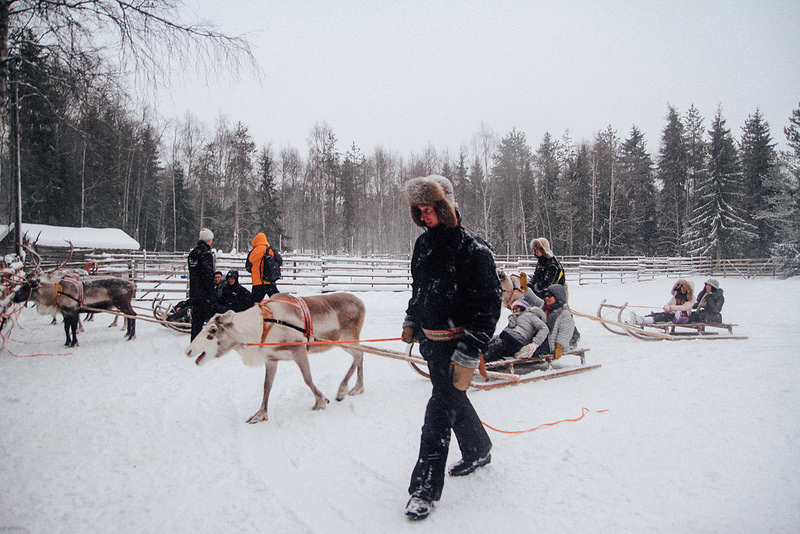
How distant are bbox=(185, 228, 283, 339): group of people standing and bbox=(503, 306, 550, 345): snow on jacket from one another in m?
4.19

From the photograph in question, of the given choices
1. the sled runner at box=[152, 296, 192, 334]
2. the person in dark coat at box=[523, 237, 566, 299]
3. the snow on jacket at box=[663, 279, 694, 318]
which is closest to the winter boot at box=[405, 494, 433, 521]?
the person in dark coat at box=[523, 237, 566, 299]

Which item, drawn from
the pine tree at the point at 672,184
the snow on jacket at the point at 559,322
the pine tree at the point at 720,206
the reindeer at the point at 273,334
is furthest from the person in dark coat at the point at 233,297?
the pine tree at the point at 672,184

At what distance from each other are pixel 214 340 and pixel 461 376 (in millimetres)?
2503

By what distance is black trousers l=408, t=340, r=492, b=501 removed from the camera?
2.22 m

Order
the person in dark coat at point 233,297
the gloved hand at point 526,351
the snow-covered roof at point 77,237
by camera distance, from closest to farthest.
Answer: the gloved hand at point 526,351
the person in dark coat at point 233,297
the snow-covered roof at point 77,237

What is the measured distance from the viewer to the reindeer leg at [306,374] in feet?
12.3

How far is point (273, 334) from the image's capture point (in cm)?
367

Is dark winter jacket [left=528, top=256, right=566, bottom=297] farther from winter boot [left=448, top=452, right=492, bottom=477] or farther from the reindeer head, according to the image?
the reindeer head

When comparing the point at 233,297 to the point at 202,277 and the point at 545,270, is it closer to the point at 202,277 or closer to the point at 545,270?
the point at 202,277

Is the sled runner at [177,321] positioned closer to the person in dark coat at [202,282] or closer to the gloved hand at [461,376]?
the person in dark coat at [202,282]

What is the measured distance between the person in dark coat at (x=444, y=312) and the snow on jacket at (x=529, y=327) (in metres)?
2.80

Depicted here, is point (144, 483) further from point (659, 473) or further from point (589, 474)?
point (659, 473)

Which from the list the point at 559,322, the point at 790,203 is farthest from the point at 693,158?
the point at 559,322

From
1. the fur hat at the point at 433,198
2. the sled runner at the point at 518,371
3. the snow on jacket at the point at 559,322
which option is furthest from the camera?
the snow on jacket at the point at 559,322
